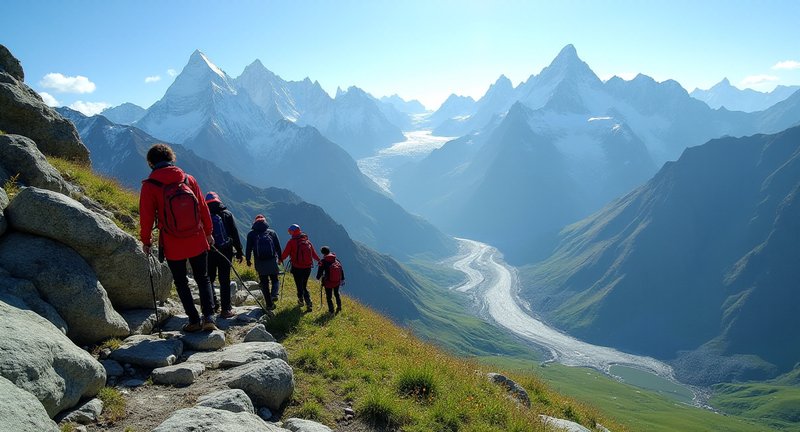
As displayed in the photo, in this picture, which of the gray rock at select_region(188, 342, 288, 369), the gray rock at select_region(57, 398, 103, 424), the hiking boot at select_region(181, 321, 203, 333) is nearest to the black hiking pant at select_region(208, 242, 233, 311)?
the hiking boot at select_region(181, 321, 203, 333)

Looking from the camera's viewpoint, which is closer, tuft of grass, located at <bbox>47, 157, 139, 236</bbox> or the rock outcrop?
tuft of grass, located at <bbox>47, 157, 139, 236</bbox>

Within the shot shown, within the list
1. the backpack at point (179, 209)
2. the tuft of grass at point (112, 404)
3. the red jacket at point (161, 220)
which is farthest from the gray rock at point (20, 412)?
the backpack at point (179, 209)

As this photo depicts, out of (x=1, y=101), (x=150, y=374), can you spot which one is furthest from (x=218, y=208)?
(x=1, y=101)

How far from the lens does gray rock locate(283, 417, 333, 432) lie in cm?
869

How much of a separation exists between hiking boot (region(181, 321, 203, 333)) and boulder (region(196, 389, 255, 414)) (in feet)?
11.3

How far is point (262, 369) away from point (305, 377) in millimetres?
2009

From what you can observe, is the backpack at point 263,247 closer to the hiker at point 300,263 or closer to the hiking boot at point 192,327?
the hiker at point 300,263

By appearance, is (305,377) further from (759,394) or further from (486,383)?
(759,394)

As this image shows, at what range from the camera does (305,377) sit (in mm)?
11266

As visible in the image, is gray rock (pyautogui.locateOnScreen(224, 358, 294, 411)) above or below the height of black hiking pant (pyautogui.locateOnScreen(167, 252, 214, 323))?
below

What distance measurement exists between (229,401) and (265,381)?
3.99 feet

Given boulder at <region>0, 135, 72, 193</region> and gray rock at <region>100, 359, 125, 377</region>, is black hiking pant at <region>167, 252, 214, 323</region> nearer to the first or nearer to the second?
gray rock at <region>100, 359, 125, 377</region>

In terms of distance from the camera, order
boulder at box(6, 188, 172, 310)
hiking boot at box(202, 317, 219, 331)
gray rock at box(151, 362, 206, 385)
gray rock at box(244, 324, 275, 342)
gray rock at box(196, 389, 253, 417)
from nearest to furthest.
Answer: gray rock at box(196, 389, 253, 417), gray rock at box(151, 362, 206, 385), boulder at box(6, 188, 172, 310), hiking boot at box(202, 317, 219, 331), gray rock at box(244, 324, 275, 342)

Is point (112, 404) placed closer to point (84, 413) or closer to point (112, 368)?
point (84, 413)
